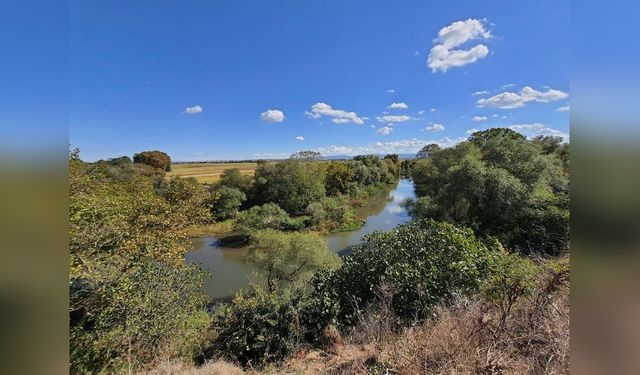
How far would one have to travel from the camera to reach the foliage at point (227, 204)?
67.8ft

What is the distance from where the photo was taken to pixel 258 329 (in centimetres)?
516

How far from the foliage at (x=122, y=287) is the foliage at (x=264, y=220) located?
35.4 ft

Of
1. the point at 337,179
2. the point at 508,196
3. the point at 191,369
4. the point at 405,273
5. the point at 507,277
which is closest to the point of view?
the point at 191,369

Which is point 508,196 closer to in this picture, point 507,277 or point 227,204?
point 507,277

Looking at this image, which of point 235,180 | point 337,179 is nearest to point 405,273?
point 235,180

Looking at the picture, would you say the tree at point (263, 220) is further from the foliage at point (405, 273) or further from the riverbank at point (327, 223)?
the foliage at point (405, 273)

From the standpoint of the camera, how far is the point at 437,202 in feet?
42.8

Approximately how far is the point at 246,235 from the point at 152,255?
11872mm

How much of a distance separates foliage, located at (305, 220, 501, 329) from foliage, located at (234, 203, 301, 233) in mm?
11257

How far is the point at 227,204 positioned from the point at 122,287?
54.8 feet

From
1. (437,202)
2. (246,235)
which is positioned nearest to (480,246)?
(437,202)

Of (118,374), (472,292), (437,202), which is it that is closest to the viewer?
(118,374)

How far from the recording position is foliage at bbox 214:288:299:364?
496 centimetres
